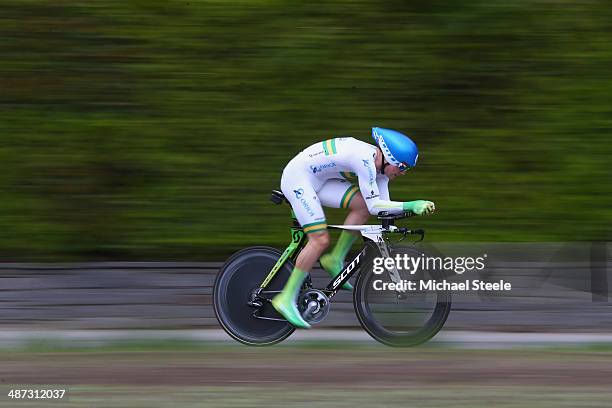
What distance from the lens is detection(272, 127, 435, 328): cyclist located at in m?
7.49

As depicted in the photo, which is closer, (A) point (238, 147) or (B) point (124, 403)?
(B) point (124, 403)

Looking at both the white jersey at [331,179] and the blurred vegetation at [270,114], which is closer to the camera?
the white jersey at [331,179]

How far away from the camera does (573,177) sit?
29.7 feet

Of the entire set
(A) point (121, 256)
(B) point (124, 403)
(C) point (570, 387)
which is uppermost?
(A) point (121, 256)

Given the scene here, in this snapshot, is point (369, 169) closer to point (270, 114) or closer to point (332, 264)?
point (332, 264)

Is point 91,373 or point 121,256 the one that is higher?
point 121,256

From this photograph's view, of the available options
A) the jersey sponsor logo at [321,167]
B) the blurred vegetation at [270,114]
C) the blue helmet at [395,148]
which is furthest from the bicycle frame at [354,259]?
the blurred vegetation at [270,114]

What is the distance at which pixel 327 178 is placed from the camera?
25.6ft

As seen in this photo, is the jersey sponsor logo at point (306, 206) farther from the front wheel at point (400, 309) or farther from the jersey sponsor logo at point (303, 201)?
the front wheel at point (400, 309)

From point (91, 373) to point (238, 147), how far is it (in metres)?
2.74

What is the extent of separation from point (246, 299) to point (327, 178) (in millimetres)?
1126

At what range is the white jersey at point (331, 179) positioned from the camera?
7.45 meters

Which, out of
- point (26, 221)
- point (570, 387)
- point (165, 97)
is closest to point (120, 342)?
point (26, 221)

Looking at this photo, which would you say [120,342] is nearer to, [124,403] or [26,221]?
[26,221]
